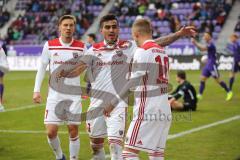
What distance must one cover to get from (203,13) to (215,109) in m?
20.0

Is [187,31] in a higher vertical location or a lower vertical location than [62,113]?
higher

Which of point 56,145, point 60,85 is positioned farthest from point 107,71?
point 56,145

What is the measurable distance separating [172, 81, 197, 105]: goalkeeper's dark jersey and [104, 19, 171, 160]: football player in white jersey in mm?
8551

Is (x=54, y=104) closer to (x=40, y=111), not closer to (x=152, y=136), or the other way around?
(x=152, y=136)

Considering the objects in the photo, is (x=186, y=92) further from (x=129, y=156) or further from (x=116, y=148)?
(x=129, y=156)

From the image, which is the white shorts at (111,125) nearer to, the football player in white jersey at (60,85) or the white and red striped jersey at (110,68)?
the white and red striped jersey at (110,68)

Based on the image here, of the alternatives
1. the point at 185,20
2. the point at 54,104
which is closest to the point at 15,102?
the point at 54,104

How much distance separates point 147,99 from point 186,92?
8.82 m

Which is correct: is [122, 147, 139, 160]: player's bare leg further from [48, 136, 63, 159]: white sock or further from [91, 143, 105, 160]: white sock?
[48, 136, 63, 159]: white sock

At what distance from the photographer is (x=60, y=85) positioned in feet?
27.9

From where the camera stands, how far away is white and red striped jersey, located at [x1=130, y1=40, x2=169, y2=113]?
632 centimetres

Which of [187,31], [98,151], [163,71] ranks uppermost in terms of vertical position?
[187,31]

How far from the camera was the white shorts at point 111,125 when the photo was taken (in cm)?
760

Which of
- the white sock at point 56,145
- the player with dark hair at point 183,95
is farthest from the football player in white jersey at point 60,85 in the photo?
the player with dark hair at point 183,95
